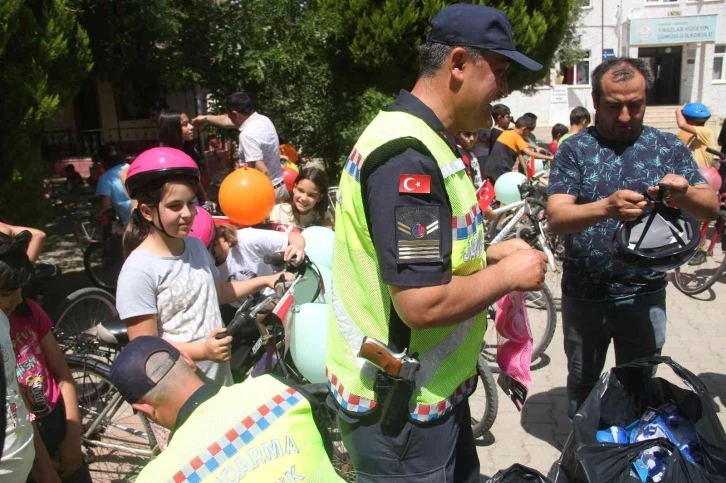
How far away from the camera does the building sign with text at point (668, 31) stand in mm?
29391

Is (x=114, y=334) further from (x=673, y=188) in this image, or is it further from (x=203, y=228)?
(x=673, y=188)

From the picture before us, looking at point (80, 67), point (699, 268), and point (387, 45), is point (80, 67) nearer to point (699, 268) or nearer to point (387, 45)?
point (387, 45)

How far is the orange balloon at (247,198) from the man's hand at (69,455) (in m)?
1.88

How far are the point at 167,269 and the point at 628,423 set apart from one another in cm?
183

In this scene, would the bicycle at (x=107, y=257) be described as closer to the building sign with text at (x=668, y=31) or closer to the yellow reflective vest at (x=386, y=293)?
the yellow reflective vest at (x=386, y=293)

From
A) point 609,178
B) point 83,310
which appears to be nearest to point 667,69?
point 83,310

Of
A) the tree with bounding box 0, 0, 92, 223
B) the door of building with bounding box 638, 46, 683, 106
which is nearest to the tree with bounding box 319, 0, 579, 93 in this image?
the tree with bounding box 0, 0, 92, 223

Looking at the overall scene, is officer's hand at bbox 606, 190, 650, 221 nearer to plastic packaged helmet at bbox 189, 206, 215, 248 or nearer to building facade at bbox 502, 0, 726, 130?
plastic packaged helmet at bbox 189, 206, 215, 248

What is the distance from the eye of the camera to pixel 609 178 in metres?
2.62

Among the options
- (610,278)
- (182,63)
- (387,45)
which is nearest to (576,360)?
(610,278)

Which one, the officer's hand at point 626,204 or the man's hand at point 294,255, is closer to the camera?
the officer's hand at point 626,204

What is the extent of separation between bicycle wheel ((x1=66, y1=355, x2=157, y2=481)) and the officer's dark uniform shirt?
7.68ft

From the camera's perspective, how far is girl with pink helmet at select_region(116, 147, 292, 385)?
2361mm

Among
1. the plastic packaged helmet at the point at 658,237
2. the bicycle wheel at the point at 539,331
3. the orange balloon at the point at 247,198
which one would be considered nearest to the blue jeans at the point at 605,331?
the plastic packaged helmet at the point at 658,237
